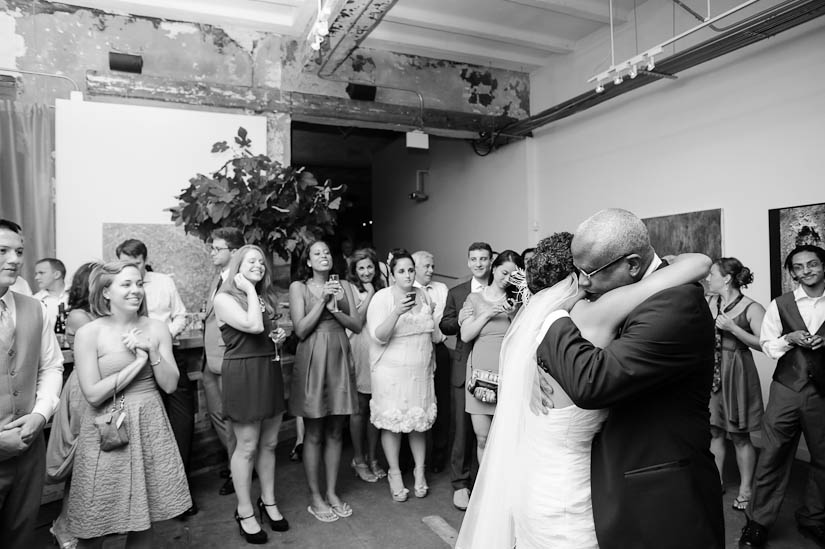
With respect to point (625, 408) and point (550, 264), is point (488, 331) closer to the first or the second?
point (550, 264)

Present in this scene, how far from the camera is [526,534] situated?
1.68 metres

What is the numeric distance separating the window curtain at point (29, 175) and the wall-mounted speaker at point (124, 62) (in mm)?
746

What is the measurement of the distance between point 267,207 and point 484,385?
7.50ft

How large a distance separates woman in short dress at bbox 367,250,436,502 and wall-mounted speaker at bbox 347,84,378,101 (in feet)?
10.9

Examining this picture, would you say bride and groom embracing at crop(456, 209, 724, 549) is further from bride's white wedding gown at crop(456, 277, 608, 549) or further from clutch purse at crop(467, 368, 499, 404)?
clutch purse at crop(467, 368, 499, 404)

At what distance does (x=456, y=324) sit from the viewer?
3.92 metres

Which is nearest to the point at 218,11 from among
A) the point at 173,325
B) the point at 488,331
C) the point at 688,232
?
the point at 173,325

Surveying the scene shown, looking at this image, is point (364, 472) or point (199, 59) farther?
point (199, 59)

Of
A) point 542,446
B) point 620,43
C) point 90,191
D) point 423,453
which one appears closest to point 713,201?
point 620,43

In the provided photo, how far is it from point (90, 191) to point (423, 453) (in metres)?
4.14

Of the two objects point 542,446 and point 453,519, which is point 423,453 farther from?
point 542,446

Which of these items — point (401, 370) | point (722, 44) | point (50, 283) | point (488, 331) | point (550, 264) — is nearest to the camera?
point (550, 264)

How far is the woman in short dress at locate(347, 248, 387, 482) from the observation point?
435 cm

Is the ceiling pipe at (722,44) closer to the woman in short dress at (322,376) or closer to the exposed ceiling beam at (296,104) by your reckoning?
the exposed ceiling beam at (296,104)
